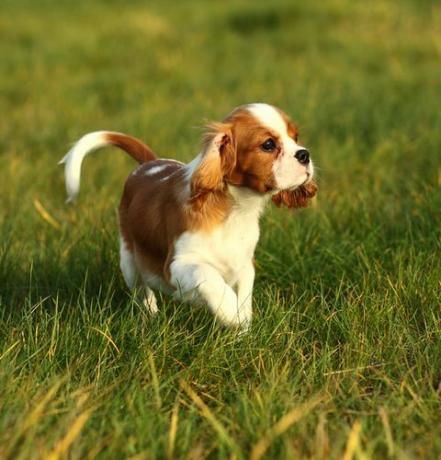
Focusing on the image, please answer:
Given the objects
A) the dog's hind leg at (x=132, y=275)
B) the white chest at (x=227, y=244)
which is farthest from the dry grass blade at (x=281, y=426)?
the dog's hind leg at (x=132, y=275)

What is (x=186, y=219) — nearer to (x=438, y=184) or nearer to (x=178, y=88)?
(x=438, y=184)

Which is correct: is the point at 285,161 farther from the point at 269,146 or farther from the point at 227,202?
the point at 227,202

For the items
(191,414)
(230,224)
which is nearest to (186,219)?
(230,224)

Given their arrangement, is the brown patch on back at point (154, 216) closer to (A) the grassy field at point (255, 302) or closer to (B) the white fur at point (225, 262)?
(B) the white fur at point (225, 262)

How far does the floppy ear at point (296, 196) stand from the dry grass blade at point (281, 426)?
1.32m

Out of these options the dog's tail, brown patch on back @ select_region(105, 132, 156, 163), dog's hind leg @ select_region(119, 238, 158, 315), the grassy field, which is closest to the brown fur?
dog's hind leg @ select_region(119, 238, 158, 315)

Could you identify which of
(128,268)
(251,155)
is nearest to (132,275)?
(128,268)

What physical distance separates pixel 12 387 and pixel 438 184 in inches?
106

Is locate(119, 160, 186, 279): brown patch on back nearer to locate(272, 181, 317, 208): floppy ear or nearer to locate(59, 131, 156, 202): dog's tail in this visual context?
locate(59, 131, 156, 202): dog's tail

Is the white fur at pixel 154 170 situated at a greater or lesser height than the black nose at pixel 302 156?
lesser

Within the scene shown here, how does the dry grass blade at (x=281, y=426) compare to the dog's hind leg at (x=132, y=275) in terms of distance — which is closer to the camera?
the dry grass blade at (x=281, y=426)

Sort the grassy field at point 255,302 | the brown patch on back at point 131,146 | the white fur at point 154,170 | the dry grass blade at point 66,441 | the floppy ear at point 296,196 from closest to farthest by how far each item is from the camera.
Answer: the dry grass blade at point 66,441 < the grassy field at point 255,302 < the floppy ear at point 296,196 < the white fur at point 154,170 < the brown patch on back at point 131,146

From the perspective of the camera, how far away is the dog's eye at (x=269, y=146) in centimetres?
327

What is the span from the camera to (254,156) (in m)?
3.29
